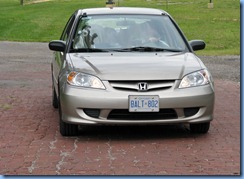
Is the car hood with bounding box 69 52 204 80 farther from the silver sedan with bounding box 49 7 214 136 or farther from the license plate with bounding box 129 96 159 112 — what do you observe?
the license plate with bounding box 129 96 159 112

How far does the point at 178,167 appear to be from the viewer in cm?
642

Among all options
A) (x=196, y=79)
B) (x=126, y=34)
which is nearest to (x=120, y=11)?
(x=126, y=34)

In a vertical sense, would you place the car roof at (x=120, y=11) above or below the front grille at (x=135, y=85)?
above

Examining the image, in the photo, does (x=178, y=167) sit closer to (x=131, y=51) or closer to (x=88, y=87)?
(x=88, y=87)

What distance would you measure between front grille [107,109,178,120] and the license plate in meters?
0.09

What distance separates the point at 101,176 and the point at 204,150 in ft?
4.93

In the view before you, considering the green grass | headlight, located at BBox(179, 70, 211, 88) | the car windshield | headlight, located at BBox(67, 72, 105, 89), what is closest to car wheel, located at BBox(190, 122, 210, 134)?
headlight, located at BBox(179, 70, 211, 88)

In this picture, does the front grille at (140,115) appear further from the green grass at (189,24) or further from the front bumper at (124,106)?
the green grass at (189,24)

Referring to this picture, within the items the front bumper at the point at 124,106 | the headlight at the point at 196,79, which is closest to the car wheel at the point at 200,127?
the front bumper at the point at 124,106

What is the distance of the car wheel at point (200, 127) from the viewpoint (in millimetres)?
7934

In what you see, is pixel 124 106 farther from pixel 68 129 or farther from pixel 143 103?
pixel 68 129

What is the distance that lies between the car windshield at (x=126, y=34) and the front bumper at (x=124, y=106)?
1086 millimetres

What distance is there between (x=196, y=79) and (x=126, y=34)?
143 centimetres

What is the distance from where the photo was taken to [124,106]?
732 centimetres
